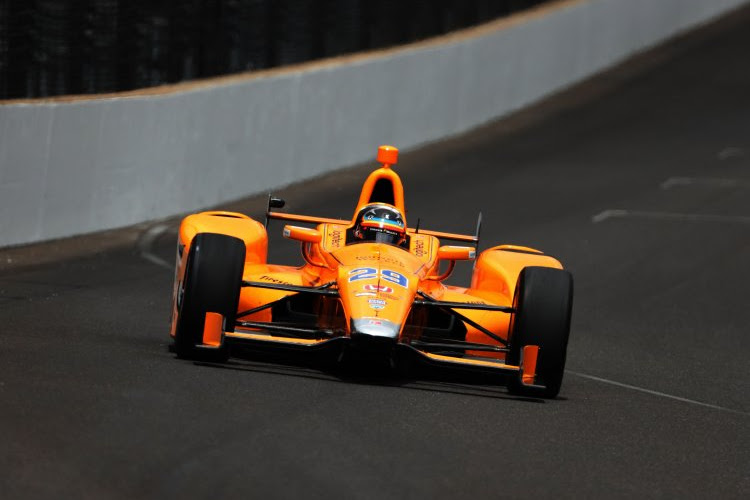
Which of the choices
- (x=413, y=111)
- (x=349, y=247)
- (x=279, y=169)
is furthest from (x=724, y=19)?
(x=349, y=247)

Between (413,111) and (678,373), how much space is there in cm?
1439

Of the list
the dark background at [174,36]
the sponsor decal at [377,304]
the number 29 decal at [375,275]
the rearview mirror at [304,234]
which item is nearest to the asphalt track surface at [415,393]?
the sponsor decal at [377,304]

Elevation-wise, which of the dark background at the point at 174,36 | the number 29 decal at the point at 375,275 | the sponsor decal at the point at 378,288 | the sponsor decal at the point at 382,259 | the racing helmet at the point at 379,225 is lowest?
the sponsor decal at the point at 378,288

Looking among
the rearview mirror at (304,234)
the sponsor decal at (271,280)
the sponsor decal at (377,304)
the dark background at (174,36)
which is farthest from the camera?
the dark background at (174,36)

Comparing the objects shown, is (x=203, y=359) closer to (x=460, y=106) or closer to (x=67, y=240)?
(x=67, y=240)

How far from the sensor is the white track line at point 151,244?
1639cm

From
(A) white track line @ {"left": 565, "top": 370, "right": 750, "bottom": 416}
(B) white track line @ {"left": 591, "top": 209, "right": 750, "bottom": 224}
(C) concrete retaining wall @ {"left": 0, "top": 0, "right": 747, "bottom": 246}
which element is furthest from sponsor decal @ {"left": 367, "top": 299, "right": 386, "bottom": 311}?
(B) white track line @ {"left": 591, "top": 209, "right": 750, "bottom": 224}

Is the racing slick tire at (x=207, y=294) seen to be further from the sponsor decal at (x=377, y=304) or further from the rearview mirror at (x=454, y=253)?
the rearview mirror at (x=454, y=253)

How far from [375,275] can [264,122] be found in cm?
1181

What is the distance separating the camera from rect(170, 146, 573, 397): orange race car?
10055 mm

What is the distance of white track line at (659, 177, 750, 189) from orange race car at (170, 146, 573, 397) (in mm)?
13756

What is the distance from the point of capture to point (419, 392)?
399 inches

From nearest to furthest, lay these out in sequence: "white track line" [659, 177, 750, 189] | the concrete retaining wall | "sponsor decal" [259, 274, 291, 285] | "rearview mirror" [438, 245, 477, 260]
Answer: "sponsor decal" [259, 274, 291, 285]
"rearview mirror" [438, 245, 477, 260]
the concrete retaining wall
"white track line" [659, 177, 750, 189]

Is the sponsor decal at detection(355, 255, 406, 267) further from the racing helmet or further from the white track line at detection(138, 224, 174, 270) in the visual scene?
the white track line at detection(138, 224, 174, 270)
